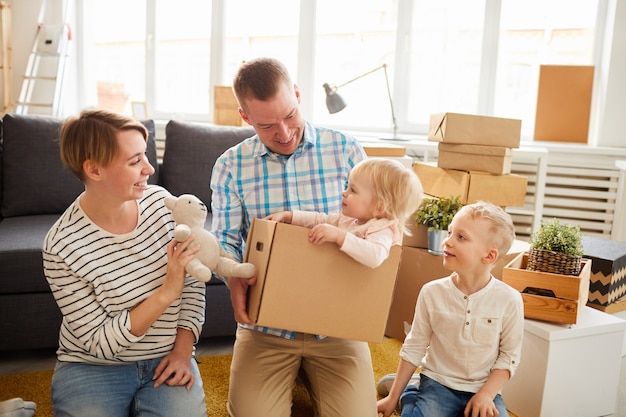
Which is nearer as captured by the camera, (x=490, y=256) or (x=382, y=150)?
(x=490, y=256)

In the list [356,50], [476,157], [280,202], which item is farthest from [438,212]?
[356,50]

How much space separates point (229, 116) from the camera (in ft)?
11.8

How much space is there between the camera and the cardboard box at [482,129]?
2.66 m

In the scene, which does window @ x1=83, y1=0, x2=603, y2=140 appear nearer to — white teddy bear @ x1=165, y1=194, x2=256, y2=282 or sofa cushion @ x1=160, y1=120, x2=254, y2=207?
sofa cushion @ x1=160, y1=120, x2=254, y2=207

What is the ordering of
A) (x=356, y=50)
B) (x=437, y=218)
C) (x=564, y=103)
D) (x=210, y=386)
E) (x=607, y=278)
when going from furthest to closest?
(x=356, y=50) → (x=564, y=103) → (x=437, y=218) → (x=607, y=278) → (x=210, y=386)

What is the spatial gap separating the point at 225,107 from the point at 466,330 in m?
2.40

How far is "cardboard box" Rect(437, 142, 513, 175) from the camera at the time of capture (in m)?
2.66

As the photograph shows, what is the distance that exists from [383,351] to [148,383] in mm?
1175

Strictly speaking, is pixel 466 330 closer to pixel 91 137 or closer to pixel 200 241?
pixel 200 241

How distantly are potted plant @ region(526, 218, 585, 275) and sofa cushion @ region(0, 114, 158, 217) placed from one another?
2027mm

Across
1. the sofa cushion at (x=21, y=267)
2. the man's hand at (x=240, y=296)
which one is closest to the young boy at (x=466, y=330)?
the man's hand at (x=240, y=296)

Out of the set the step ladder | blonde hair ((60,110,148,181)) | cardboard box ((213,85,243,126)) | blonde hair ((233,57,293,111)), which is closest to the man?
blonde hair ((233,57,293,111))

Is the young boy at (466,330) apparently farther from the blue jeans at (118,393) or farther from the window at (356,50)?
the window at (356,50)

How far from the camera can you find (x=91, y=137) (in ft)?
4.42
